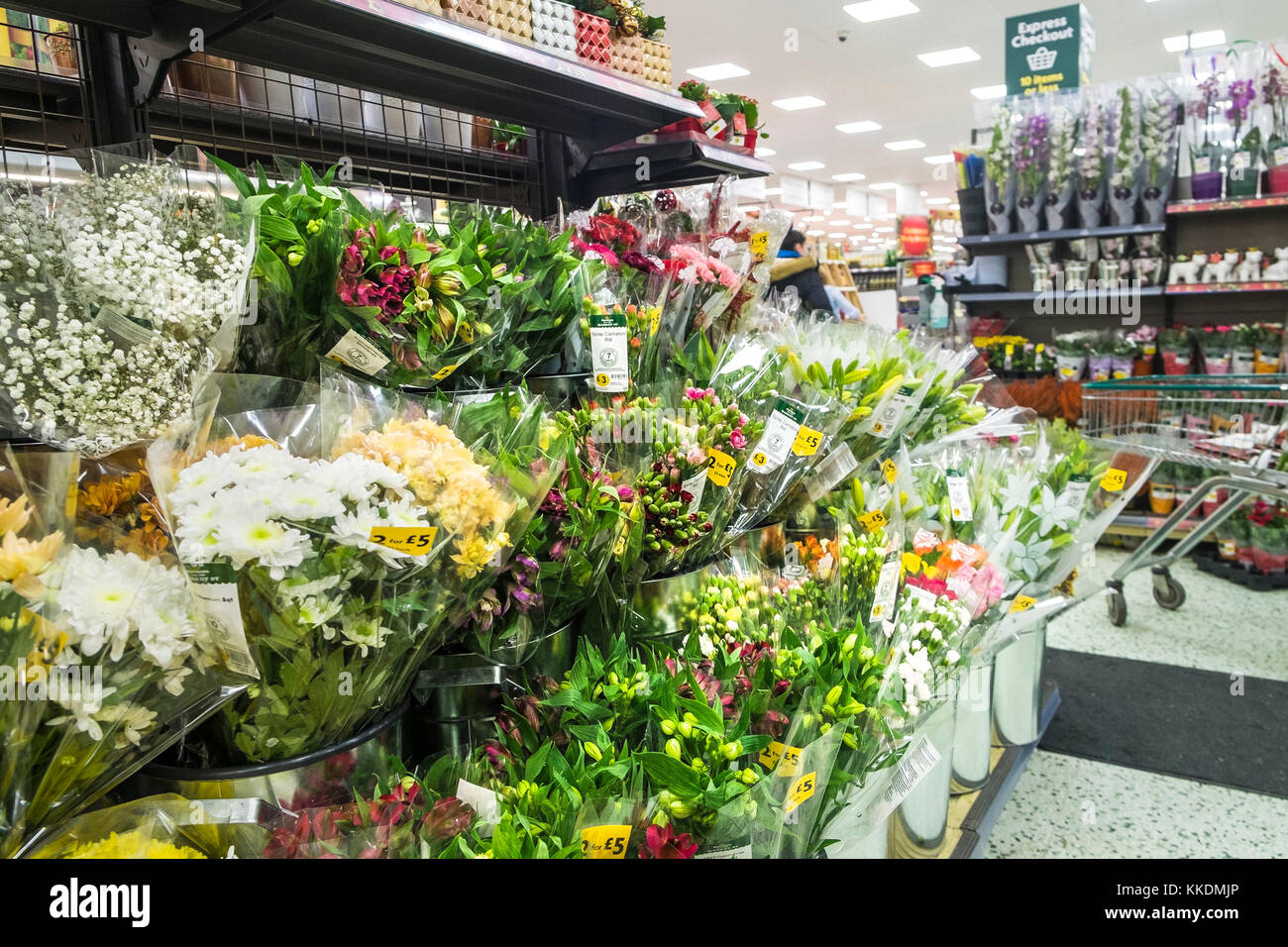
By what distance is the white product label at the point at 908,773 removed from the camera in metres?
1.13

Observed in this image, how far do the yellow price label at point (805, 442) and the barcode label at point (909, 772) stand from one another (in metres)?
0.62

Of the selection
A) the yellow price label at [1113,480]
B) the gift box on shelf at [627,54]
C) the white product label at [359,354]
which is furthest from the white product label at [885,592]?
the gift box on shelf at [627,54]

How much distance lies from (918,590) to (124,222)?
120 centimetres

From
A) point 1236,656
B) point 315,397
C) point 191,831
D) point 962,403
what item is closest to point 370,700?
→ point 191,831

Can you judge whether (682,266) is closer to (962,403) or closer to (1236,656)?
(962,403)

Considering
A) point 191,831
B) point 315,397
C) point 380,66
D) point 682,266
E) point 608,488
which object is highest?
point 380,66

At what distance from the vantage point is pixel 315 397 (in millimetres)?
1108

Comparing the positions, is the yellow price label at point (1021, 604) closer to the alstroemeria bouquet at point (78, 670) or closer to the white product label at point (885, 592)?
the white product label at point (885, 592)

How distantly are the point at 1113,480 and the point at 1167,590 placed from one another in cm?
210

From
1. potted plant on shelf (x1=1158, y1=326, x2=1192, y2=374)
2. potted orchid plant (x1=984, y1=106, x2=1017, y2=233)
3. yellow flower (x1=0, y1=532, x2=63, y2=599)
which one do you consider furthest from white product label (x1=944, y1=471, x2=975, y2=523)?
potted orchid plant (x1=984, y1=106, x2=1017, y2=233)

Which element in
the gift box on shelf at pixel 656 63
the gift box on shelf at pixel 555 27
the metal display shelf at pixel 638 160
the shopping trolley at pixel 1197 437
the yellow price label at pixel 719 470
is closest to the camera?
the yellow price label at pixel 719 470

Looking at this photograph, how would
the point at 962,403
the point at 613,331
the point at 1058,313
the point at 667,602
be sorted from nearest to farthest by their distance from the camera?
the point at 667,602, the point at 613,331, the point at 962,403, the point at 1058,313

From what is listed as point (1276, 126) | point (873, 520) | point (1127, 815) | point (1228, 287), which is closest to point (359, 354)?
point (873, 520)

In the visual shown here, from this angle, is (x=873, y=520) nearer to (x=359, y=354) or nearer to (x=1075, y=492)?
(x=1075, y=492)
